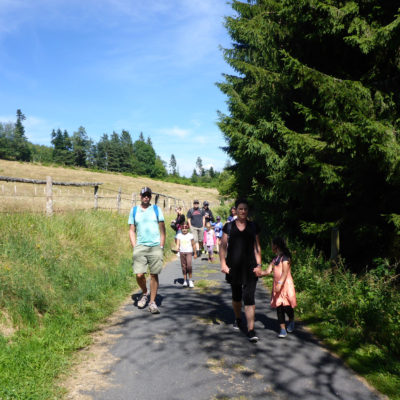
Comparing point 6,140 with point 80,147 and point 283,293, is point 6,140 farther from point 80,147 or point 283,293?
point 283,293

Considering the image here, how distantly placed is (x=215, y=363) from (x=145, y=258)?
2580mm

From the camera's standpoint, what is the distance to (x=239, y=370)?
370 cm

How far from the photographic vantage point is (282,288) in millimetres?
4973

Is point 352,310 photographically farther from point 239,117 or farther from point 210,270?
point 239,117

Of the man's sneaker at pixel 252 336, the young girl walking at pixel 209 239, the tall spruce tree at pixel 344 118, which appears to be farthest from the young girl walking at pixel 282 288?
the young girl walking at pixel 209 239

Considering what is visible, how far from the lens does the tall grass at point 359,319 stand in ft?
12.7

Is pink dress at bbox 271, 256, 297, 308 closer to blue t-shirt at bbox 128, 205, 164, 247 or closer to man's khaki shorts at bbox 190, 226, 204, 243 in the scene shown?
blue t-shirt at bbox 128, 205, 164, 247

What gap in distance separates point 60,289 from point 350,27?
301 inches

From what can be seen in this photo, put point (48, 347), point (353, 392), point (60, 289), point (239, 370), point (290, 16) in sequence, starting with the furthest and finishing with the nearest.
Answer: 1. point (290, 16)
2. point (60, 289)
3. point (48, 347)
4. point (239, 370)
5. point (353, 392)

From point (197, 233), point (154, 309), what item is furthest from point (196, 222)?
point (154, 309)

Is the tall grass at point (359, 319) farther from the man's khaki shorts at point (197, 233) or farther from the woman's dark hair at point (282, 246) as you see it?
the man's khaki shorts at point (197, 233)

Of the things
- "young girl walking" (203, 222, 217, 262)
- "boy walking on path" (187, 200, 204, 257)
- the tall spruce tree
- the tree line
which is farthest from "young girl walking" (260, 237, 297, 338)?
the tree line

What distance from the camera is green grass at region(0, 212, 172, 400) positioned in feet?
11.7

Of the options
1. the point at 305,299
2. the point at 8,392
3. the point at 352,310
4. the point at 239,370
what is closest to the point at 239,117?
the point at 305,299
